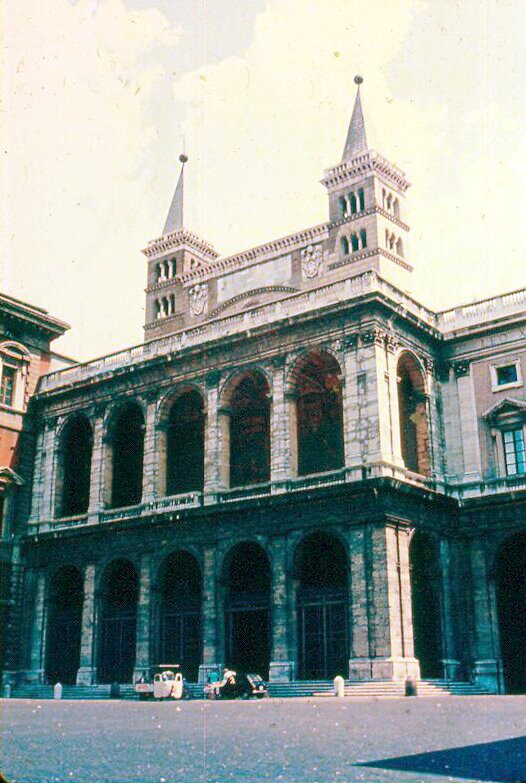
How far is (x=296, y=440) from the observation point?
1364 inches

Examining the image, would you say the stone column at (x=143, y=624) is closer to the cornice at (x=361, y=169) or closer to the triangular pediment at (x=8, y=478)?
the triangular pediment at (x=8, y=478)

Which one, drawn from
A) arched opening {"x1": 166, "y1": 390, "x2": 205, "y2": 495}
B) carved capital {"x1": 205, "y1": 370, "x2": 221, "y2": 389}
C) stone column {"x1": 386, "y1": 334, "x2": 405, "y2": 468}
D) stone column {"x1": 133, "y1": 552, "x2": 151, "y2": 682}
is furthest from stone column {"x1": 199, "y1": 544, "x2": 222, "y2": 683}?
stone column {"x1": 386, "y1": 334, "x2": 405, "y2": 468}

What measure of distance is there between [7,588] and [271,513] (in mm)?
14971

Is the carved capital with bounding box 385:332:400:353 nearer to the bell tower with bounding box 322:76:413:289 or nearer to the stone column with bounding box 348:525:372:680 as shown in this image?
the stone column with bounding box 348:525:372:680

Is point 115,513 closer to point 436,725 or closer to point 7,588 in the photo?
point 7,588

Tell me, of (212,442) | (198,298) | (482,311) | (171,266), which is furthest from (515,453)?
(171,266)

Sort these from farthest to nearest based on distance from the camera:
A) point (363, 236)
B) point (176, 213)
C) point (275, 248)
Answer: point (176, 213), point (363, 236), point (275, 248)

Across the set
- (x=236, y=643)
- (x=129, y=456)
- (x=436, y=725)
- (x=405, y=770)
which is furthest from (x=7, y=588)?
(x=405, y=770)

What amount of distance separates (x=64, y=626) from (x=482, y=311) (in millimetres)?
24307

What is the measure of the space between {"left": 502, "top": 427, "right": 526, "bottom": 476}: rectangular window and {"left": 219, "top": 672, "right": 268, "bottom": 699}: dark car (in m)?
13.4

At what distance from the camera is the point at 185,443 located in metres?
40.6

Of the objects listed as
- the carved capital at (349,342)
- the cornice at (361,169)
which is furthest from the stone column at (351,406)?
the cornice at (361,169)

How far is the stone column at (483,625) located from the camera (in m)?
32.1

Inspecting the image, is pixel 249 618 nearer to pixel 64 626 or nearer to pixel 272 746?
pixel 64 626
